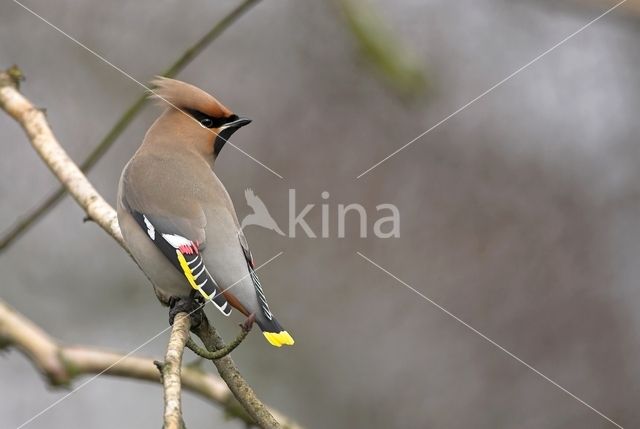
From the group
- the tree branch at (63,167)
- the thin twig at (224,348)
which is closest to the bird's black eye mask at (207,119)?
the tree branch at (63,167)

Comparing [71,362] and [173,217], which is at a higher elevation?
[173,217]

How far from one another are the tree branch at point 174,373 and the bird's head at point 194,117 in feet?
2.72

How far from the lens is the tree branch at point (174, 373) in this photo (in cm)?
188

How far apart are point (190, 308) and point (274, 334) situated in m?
0.25

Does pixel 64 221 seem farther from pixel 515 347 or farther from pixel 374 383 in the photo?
pixel 515 347

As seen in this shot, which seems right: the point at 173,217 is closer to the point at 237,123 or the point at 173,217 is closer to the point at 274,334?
the point at 237,123

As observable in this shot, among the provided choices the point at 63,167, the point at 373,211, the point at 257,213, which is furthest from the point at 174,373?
the point at 373,211

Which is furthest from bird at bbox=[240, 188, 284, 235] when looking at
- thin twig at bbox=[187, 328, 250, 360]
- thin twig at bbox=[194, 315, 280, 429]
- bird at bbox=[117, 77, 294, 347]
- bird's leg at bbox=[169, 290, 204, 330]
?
thin twig at bbox=[187, 328, 250, 360]

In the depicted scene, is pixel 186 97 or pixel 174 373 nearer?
pixel 174 373

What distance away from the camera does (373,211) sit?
5641mm

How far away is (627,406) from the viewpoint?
5.30 meters

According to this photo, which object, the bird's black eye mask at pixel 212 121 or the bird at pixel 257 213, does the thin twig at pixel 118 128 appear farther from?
the bird at pixel 257 213

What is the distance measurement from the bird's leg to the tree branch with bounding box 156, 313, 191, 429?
5 centimetres

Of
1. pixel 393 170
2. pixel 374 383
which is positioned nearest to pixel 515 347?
pixel 374 383
